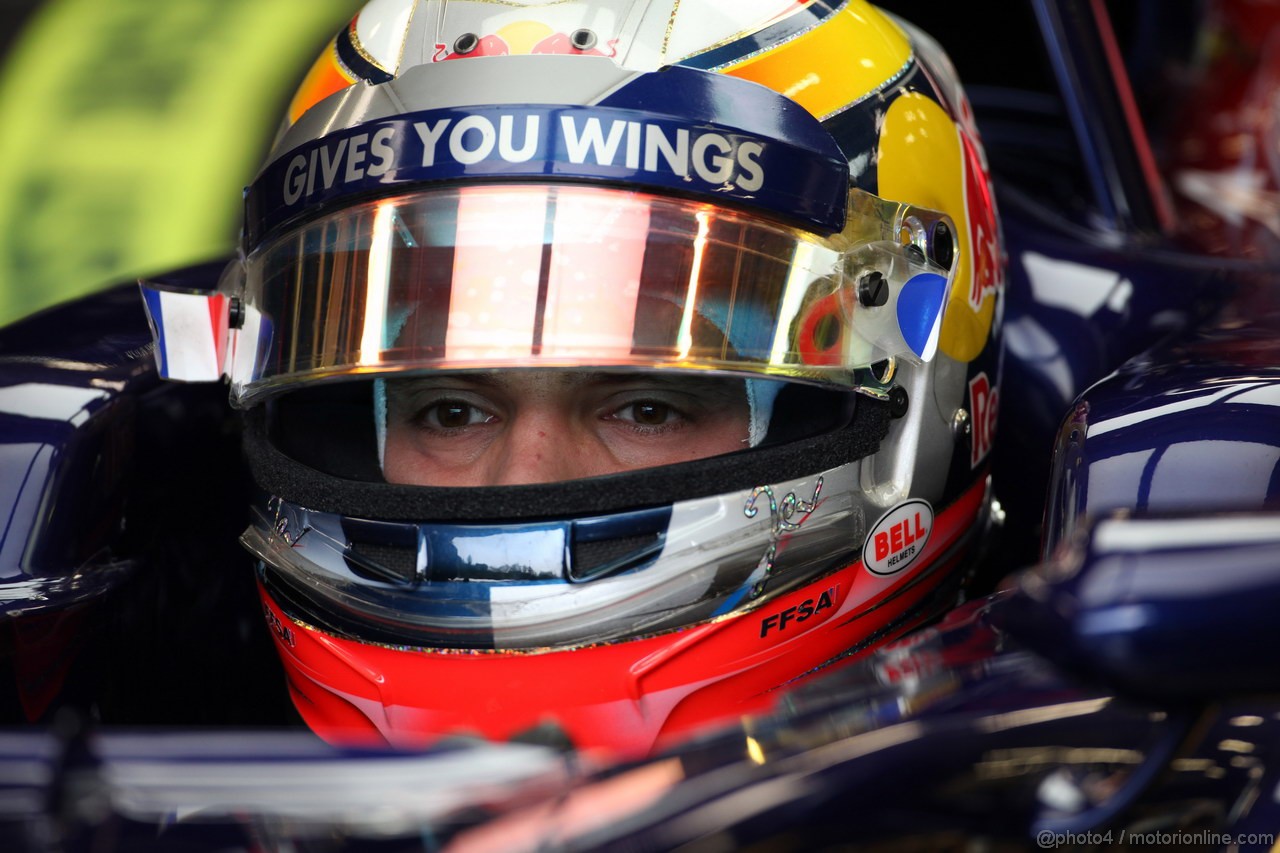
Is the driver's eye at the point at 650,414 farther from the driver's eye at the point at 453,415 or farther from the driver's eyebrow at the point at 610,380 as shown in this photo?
the driver's eye at the point at 453,415

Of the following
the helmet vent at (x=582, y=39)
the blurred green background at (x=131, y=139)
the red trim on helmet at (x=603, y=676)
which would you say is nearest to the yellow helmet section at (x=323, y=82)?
the helmet vent at (x=582, y=39)

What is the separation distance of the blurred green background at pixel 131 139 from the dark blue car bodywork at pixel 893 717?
131cm

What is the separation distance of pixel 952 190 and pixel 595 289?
43 centimetres

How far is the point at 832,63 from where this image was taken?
4.30 feet

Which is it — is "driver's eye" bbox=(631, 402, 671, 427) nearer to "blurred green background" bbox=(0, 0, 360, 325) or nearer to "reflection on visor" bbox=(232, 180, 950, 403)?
"reflection on visor" bbox=(232, 180, 950, 403)

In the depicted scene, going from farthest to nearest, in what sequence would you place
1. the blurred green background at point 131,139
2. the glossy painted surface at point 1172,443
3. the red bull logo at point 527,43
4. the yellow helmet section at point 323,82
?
the blurred green background at point 131,139
the yellow helmet section at point 323,82
the red bull logo at point 527,43
the glossy painted surface at point 1172,443

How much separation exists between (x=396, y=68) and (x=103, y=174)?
1.58 meters

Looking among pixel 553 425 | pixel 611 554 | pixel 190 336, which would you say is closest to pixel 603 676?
pixel 611 554

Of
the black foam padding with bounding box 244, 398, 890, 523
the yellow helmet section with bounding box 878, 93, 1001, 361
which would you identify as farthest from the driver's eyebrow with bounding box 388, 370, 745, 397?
the yellow helmet section with bounding box 878, 93, 1001, 361

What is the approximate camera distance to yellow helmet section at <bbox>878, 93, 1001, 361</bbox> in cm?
131

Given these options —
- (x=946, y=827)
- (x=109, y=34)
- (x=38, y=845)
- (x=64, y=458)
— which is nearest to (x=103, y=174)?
(x=109, y=34)

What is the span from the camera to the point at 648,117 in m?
1.15

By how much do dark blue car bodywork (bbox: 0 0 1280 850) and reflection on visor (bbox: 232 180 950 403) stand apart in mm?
210

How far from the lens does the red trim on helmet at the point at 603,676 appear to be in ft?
3.77
